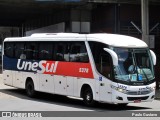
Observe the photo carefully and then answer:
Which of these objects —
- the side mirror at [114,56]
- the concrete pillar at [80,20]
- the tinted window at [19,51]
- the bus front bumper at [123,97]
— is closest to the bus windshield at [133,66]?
the side mirror at [114,56]

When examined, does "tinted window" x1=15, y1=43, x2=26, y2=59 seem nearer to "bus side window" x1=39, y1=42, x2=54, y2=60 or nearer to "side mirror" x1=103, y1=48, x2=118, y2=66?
"bus side window" x1=39, y1=42, x2=54, y2=60

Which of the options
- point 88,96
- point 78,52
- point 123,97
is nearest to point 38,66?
point 78,52

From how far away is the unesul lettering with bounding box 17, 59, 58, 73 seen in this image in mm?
18844

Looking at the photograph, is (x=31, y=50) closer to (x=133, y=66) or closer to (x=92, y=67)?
(x=92, y=67)

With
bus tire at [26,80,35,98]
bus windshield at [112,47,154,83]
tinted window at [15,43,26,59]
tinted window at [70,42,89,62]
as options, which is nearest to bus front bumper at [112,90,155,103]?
bus windshield at [112,47,154,83]

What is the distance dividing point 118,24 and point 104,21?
7.73 feet

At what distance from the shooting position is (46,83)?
761 inches

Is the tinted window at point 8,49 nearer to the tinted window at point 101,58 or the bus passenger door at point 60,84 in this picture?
the bus passenger door at point 60,84

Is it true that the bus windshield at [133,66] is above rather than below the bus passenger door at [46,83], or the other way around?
above

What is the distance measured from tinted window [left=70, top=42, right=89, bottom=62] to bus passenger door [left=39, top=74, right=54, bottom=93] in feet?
6.31

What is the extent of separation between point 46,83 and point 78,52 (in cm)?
290

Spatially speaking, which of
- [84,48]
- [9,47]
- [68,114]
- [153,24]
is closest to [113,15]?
[153,24]

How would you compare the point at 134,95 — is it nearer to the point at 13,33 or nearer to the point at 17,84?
the point at 17,84

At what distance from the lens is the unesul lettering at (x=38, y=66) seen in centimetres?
1884
